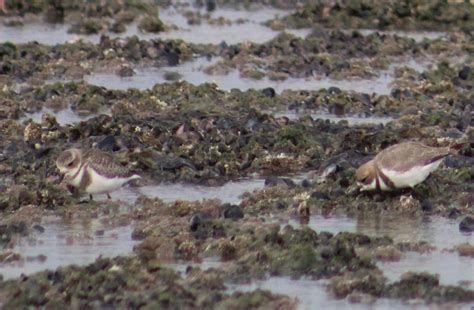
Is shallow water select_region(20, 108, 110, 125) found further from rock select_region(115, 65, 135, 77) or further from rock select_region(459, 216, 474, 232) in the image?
rock select_region(459, 216, 474, 232)

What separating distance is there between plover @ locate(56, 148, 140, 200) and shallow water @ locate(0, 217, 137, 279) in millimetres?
673

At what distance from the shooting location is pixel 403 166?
17.0 m

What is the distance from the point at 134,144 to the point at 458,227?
212 inches

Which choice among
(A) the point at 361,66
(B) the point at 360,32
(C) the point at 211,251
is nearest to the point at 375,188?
(C) the point at 211,251

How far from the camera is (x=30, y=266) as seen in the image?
14.8 m

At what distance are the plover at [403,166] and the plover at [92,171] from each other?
2.87 m

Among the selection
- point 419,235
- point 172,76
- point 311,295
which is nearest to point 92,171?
point 419,235

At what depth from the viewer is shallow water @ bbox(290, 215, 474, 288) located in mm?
14812

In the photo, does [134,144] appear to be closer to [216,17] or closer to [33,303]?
[33,303]

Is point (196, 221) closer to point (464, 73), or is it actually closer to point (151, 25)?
point (464, 73)

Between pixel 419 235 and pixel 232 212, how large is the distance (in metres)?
2.11

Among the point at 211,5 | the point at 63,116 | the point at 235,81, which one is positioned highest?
the point at 63,116

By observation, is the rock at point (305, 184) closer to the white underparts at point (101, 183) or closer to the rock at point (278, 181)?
the rock at point (278, 181)

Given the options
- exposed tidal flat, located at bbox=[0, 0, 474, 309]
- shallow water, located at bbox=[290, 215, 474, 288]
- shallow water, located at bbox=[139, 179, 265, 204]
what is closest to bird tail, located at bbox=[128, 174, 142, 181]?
exposed tidal flat, located at bbox=[0, 0, 474, 309]
